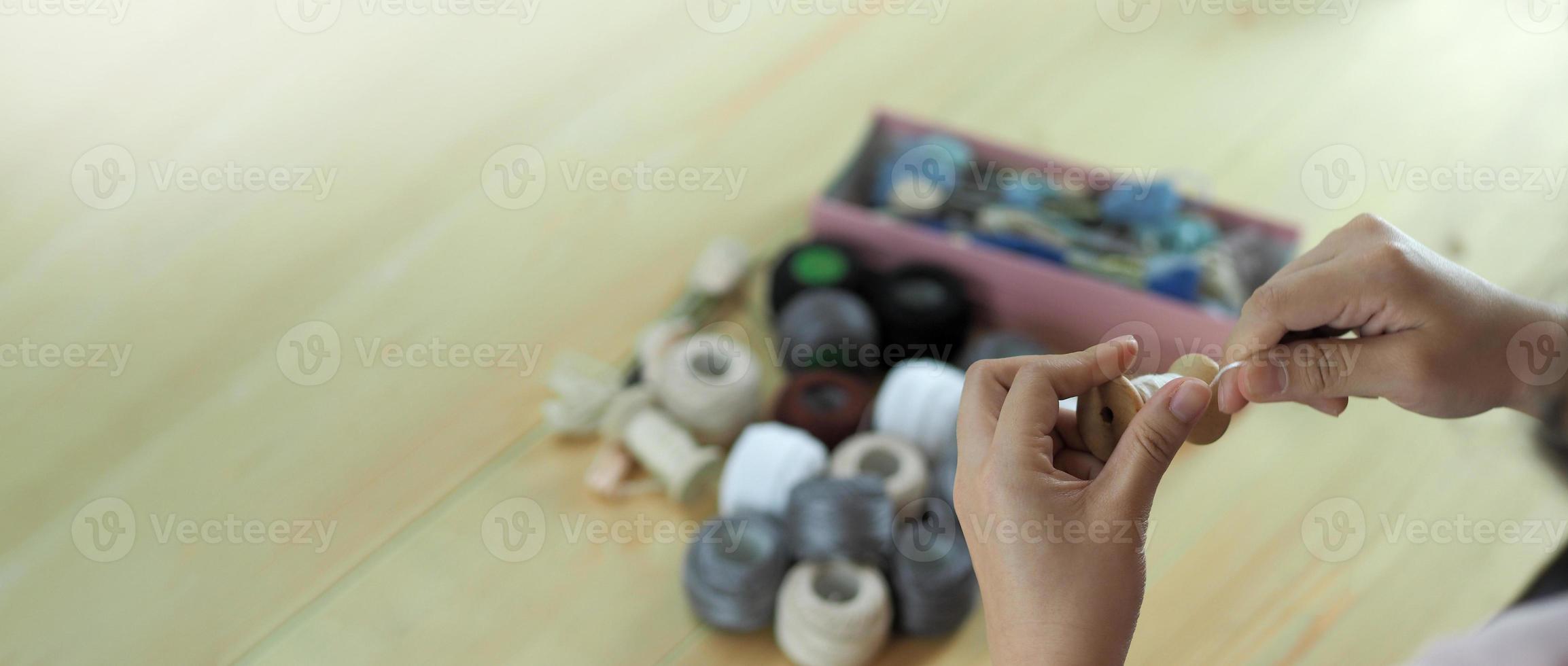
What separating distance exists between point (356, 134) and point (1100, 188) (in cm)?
111

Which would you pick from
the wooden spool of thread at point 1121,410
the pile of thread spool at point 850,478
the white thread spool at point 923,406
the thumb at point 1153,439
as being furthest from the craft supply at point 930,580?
the thumb at point 1153,439

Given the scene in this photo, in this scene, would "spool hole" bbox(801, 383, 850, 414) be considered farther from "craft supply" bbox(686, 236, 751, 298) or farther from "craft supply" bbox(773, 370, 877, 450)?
"craft supply" bbox(686, 236, 751, 298)

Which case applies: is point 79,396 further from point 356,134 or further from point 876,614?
point 876,614

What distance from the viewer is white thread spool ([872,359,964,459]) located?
4.50 ft

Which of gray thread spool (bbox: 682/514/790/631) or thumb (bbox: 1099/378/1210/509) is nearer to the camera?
thumb (bbox: 1099/378/1210/509)

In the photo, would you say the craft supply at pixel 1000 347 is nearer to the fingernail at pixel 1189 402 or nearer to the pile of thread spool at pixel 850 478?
the pile of thread spool at pixel 850 478

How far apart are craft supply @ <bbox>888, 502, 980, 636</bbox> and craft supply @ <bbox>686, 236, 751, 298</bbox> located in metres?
0.46

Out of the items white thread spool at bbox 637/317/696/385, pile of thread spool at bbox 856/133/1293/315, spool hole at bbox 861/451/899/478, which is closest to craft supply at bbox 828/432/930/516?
spool hole at bbox 861/451/899/478

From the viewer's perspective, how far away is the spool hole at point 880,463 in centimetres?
136

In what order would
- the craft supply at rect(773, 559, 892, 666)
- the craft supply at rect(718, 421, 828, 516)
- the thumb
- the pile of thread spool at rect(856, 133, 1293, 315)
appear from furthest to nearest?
the pile of thread spool at rect(856, 133, 1293, 315)
the craft supply at rect(718, 421, 828, 516)
the craft supply at rect(773, 559, 892, 666)
the thumb

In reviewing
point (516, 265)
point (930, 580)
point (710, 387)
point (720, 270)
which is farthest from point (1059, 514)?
point (516, 265)

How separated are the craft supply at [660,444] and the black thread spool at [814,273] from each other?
234 millimetres

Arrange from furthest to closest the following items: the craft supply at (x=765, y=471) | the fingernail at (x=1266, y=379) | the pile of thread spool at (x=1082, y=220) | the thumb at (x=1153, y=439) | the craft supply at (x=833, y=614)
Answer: the pile of thread spool at (x=1082, y=220)
the craft supply at (x=765, y=471)
the craft supply at (x=833, y=614)
the fingernail at (x=1266, y=379)
the thumb at (x=1153, y=439)

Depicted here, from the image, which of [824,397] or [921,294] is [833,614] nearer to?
[824,397]
